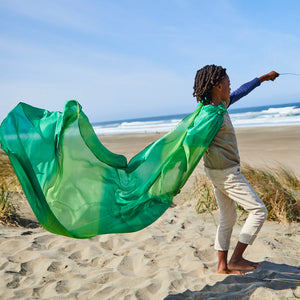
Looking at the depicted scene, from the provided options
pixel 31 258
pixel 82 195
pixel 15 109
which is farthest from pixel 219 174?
pixel 31 258

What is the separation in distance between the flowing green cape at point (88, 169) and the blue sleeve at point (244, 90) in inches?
19.5

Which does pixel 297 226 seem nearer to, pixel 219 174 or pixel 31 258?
pixel 219 174

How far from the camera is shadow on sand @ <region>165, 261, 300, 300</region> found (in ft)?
10.3

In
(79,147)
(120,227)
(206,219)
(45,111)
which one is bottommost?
(206,219)

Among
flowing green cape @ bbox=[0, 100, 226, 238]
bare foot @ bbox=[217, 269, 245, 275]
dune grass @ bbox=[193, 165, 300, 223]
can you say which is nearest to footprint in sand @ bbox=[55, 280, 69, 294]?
flowing green cape @ bbox=[0, 100, 226, 238]

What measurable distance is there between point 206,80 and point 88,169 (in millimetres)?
1307

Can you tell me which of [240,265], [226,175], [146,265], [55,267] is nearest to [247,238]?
[240,265]

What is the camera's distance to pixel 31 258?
13.1 ft

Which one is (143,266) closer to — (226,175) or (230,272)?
(230,272)

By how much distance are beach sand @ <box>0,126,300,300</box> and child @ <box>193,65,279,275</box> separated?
354 millimetres

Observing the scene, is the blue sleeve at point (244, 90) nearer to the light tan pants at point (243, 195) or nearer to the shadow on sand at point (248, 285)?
the light tan pants at point (243, 195)

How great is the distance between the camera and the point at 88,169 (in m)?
3.27

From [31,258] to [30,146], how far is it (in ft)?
5.12

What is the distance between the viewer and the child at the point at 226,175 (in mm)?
3225
